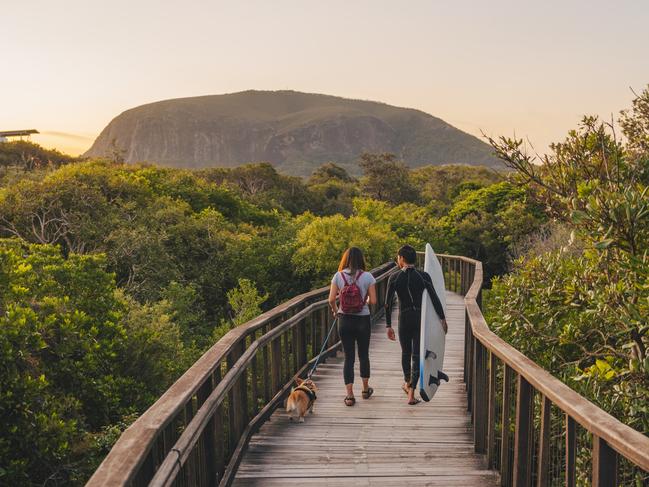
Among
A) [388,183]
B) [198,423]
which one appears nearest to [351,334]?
[198,423]

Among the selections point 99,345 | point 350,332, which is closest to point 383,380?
point 350,332

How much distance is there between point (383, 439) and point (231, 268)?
62.3 ft

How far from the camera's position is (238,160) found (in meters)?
184

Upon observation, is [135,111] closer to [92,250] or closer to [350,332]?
[92,250]

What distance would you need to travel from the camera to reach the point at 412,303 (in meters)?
5.77

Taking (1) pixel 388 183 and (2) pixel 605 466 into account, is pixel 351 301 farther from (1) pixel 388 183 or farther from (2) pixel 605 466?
(1) pixel 388 183

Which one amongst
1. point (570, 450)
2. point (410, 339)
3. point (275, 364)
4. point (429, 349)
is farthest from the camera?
point (410, 339)

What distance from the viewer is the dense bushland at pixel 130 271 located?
7875mm

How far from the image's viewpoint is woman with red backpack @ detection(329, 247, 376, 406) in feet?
18.9

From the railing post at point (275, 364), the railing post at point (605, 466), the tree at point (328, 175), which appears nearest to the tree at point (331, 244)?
the railing post at point (275, 364)

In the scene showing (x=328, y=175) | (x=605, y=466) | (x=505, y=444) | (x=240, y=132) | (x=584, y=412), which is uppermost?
(x=240, y=132)

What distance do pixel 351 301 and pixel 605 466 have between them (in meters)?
3.66

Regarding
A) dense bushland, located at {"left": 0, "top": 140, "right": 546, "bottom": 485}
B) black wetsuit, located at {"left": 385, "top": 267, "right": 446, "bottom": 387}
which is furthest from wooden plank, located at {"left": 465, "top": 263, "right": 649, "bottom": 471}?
dense bushland, located at {"left": 0, "top": 140, "right": 546, "bottom": 485}

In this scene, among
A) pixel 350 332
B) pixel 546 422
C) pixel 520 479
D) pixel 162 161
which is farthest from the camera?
pixel 162 161
